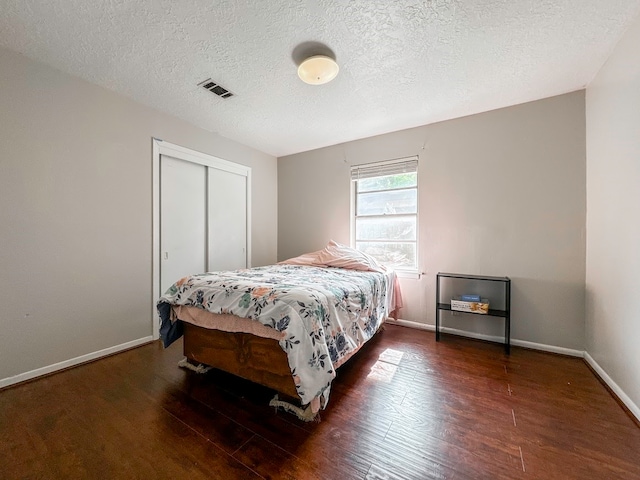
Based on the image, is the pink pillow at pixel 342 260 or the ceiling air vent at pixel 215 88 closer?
the ceiling air vent at pixel 215 88

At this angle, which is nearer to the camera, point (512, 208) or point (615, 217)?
point (615, 217)

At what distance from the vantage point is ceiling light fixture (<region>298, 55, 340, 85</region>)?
1890mm

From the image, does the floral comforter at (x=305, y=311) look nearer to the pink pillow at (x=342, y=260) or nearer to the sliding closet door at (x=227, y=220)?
the pink pillow at (x=342, y=260)

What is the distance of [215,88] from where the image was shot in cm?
241

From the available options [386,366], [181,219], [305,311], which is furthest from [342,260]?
[181,219]

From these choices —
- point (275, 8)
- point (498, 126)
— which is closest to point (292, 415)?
point (275, 8)

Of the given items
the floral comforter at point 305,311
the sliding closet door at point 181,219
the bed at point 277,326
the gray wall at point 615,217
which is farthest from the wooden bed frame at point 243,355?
the gray wall at point 615,217

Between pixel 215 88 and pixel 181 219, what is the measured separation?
150cm

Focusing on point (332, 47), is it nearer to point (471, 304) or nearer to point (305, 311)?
point (305, 311)

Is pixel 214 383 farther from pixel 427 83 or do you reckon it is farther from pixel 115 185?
pixel 427 83

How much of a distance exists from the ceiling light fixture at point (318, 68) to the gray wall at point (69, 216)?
72.7 inches

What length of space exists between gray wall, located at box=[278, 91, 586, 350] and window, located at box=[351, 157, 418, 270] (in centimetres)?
13

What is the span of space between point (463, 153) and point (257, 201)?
9.40 feet

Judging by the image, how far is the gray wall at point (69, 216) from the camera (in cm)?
194
